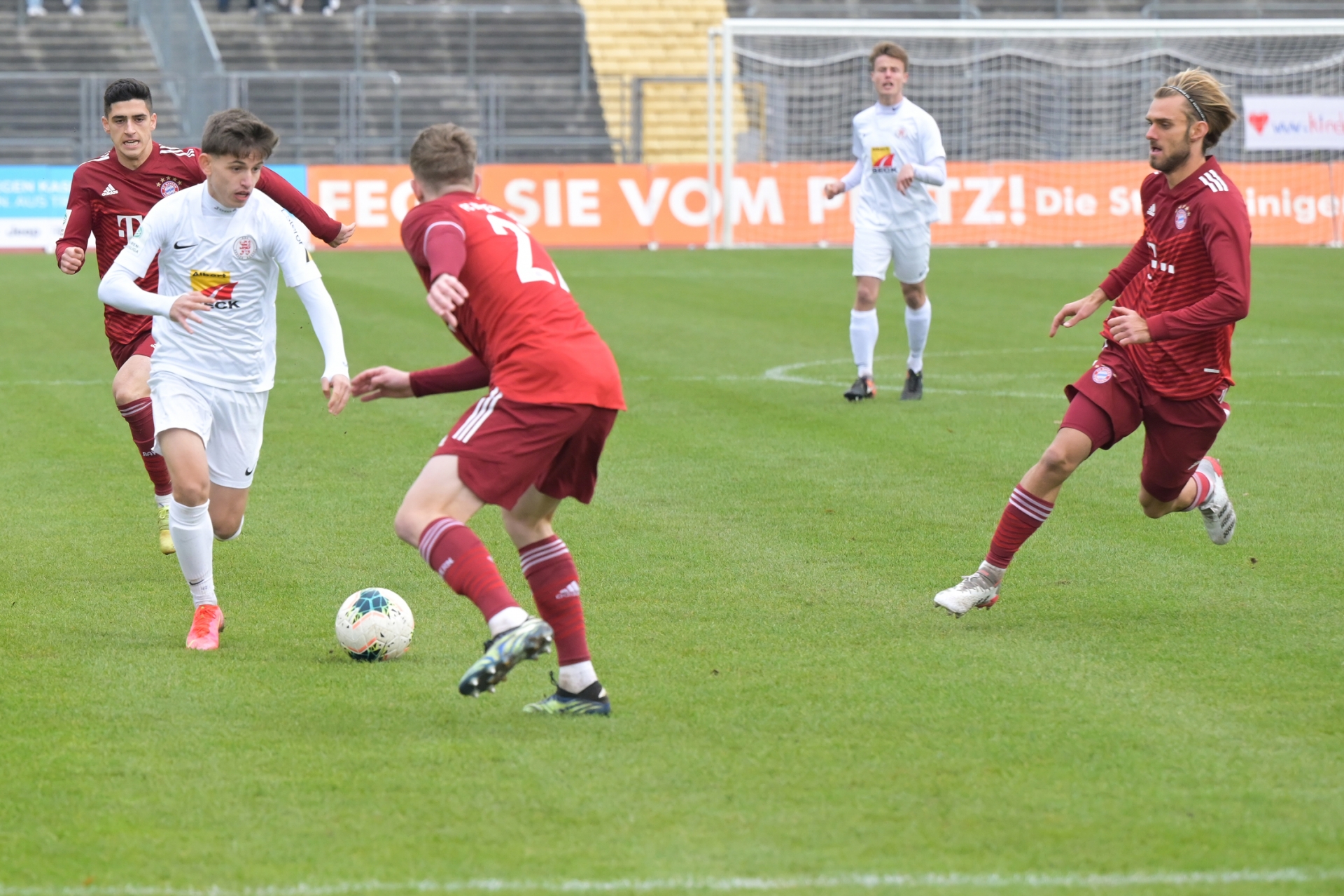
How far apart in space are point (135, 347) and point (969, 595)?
13.2 ft

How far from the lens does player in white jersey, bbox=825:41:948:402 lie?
12820 millimetres

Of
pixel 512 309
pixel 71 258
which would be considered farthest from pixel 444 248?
pixel 71 258

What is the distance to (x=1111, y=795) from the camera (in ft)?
15.0

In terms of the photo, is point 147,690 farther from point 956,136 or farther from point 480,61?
point 480,61

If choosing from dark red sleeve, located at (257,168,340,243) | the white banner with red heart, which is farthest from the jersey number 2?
the white banner with red heart

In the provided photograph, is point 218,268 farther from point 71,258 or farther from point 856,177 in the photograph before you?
point 856,177

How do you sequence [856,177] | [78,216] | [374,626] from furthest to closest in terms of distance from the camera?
[856,177], [78,216], [374,626]

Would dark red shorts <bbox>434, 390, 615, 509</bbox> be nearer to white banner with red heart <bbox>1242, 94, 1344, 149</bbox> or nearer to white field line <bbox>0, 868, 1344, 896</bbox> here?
white field line <bbox>0, 868, 1344, 896</bbox>

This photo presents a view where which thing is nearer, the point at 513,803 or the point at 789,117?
the point at 513,803

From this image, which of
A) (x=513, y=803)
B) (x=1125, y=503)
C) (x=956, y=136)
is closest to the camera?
(x=513, y=803)

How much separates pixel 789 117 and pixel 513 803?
29.1 metres

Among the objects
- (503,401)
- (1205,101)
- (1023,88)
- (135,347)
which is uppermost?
(1023,88)

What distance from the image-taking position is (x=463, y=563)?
497 cm

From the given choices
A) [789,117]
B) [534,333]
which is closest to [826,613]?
[534,333]
